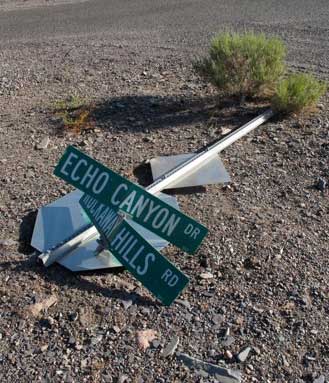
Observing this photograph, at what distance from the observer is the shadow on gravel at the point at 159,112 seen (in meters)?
6.18

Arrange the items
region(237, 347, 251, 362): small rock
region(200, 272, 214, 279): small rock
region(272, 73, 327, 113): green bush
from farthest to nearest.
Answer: region(272, 73, 327, 113): green bush < region(200, 272, 214, 279): small rock < region(237, 347, 251, 362): small rock

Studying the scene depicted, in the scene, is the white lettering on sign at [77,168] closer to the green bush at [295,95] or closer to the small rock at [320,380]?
the small rock at [320,380]

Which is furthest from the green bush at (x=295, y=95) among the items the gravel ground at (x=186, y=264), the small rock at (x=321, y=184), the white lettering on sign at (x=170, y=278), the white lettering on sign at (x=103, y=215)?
the white lettering on sign at (x=170, y=278)

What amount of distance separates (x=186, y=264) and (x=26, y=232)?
1.25 m

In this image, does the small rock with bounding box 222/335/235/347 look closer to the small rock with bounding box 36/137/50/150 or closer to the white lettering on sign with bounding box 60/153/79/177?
the white lettering on sign with bounding box 60/153/79/177

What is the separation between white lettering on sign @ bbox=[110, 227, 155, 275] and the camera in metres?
3.69

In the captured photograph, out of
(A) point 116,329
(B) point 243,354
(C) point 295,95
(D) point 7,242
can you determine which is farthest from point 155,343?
(C) point 295,95

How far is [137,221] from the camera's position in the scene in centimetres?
364

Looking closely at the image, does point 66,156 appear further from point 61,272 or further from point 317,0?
point 317,0

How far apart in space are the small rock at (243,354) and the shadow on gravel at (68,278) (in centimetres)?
63

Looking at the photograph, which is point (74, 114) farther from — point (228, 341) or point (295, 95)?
point (228, 341)

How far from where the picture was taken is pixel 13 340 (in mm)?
3584

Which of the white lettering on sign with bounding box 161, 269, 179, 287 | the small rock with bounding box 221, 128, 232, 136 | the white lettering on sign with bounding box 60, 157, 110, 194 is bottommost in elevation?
the white lettering on sign with bounding box 161, 269, 179, 287

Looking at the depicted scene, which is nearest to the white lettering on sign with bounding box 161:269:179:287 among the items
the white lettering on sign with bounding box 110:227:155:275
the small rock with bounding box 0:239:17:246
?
the white lettering on sign with bounding box 110:227:155:275
